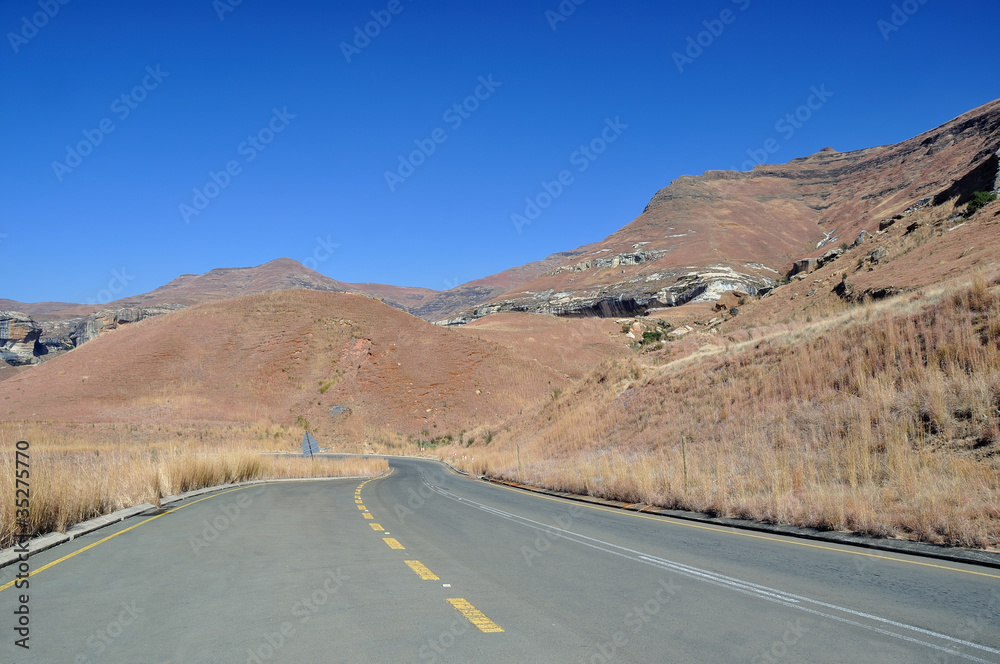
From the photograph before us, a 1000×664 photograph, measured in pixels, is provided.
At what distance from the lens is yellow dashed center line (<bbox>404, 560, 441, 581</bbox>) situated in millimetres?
6516

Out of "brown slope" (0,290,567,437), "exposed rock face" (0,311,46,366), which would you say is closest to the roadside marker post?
"brown slope" (0,290,567,437)

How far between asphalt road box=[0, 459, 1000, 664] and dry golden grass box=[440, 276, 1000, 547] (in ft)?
6.12

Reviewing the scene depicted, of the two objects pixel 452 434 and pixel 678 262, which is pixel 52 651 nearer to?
pixel 452 434

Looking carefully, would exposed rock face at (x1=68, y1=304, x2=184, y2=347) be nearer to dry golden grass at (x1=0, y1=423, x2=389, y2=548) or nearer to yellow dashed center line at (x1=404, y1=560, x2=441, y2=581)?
dry golden grass at (x1=0, y1=423, x2=389, y2=548)

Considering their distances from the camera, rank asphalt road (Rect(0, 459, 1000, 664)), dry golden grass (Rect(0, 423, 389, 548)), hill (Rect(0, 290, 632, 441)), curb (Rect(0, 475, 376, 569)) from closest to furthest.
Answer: asphalt road (Rect(0, 459, 1000, 664)) < curb (Rect(0, 475, 376, 569)) < dry golden grass (Rect(0, 423, 389, 548)) < hill (Rect(0, 290, 632, 441))

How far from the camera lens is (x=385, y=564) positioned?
7.25 metres

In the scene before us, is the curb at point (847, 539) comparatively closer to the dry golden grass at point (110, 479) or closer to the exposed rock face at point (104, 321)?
the dry golden grass at point (110, 479)

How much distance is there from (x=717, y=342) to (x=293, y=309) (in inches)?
2618

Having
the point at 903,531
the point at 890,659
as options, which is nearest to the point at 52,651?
the point at 890,659

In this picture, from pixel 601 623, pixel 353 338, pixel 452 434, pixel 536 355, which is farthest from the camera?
pixel 536 355

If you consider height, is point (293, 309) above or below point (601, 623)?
above

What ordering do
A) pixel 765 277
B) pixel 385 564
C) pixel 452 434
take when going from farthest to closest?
1. pixel 765 277
2. pixel 452 434
3. pixel 385 564
